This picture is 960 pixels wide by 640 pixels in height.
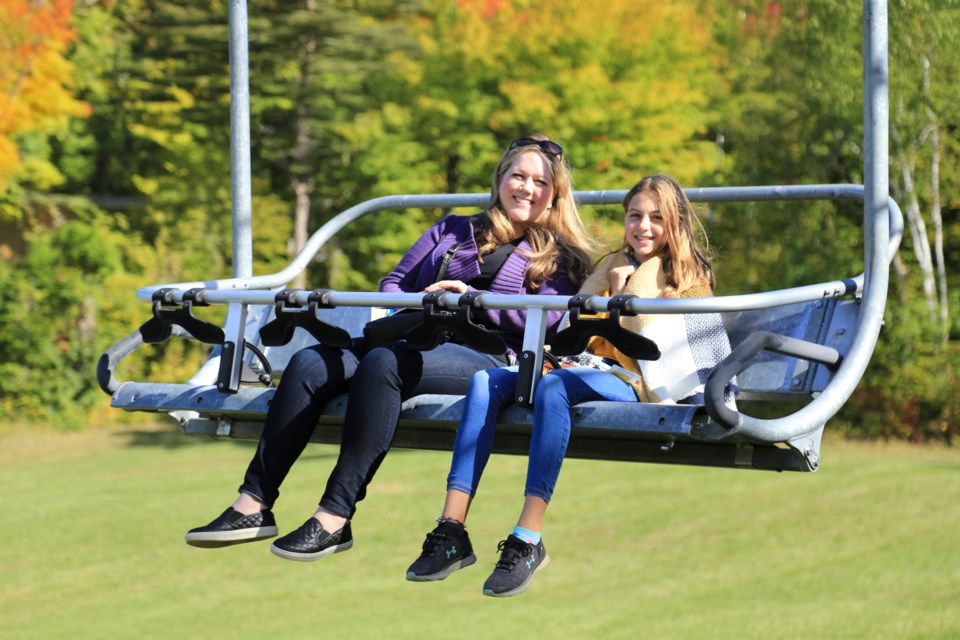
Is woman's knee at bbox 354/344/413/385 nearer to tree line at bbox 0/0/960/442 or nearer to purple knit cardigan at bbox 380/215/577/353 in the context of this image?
purple knit cardigan at bbox 380/215/577/353

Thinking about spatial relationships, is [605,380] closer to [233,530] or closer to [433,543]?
[433,543]

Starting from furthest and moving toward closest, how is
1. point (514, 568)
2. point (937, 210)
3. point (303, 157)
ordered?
point (303, 157)
point (937, 210)
point (514, 568)

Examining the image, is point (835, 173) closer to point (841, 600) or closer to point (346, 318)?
point (841, 600)

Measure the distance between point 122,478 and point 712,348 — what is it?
699 inches

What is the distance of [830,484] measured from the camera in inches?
790

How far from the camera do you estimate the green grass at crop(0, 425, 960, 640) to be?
15875 mm

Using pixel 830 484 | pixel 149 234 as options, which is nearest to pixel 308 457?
pixel 149 234

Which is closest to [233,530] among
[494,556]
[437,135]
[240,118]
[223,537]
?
[223,537]

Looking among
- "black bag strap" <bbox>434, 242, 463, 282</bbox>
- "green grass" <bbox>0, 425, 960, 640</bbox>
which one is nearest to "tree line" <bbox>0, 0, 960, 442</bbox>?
"green grass" <bbox>0, 425, 960, 640</bbox>

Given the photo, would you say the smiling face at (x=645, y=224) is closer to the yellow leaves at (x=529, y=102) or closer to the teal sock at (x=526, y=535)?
the teal sock at (x=526, y=535)

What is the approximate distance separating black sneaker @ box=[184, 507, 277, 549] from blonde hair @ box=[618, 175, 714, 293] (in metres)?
1.43

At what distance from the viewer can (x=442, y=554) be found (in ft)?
13.8

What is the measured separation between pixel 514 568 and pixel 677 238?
1198 mm

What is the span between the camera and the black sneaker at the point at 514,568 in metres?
4.09
